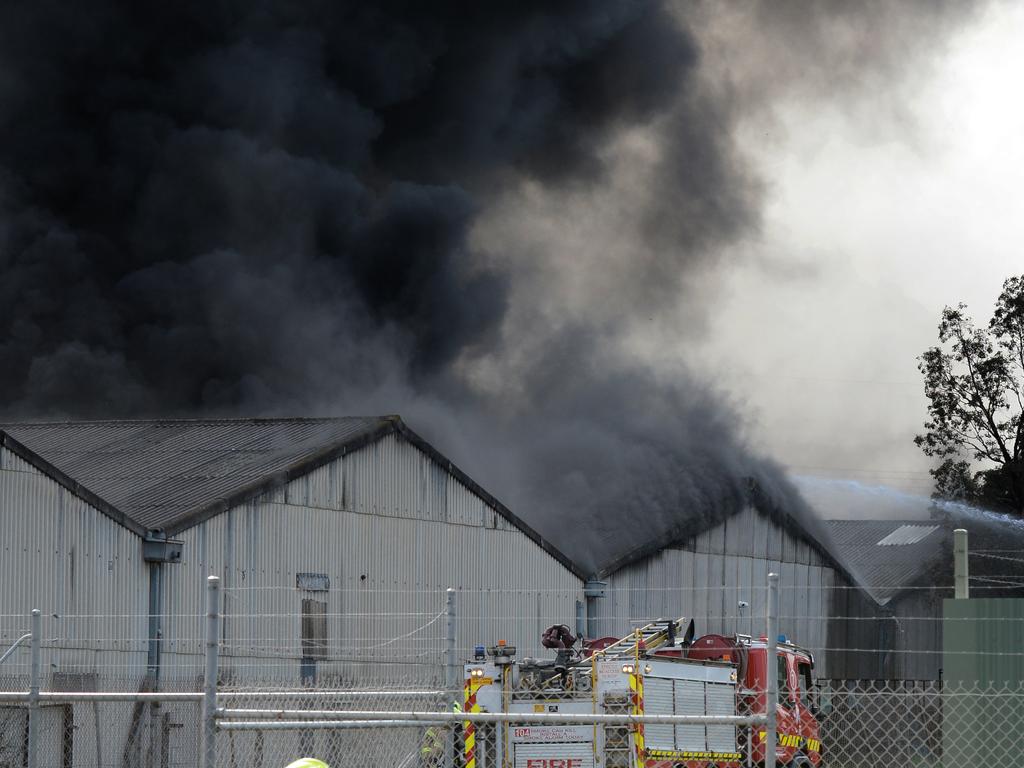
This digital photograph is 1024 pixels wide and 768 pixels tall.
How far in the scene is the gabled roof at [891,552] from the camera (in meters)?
44.5

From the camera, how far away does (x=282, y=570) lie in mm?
21719

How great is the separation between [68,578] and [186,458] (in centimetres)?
609

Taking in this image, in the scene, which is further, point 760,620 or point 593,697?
point 760,620

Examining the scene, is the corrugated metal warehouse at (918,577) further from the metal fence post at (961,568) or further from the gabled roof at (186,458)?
the metal fence post at (961,568)

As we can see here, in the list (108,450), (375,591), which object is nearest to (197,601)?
(375,591)

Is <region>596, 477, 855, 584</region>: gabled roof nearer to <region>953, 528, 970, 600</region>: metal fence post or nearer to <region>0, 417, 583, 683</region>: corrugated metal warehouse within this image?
<region>0, 417, 583, 683</region>: corrugated metal warehouse

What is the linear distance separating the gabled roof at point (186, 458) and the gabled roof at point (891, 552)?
1861cm

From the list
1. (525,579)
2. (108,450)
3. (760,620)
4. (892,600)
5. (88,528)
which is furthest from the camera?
(892,600)

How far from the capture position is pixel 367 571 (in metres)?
23.5

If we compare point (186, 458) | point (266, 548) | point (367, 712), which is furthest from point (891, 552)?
point (367, 712)

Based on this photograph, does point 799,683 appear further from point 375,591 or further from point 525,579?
point 525,579

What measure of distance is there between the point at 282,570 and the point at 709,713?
29.0 ft

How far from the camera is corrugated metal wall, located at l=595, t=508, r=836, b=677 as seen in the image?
31.5m

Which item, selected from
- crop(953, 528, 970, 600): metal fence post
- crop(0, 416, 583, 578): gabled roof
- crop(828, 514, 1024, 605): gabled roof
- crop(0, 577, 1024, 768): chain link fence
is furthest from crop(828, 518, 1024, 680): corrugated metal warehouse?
crop(953, 528, 970, 600): metal fence post
